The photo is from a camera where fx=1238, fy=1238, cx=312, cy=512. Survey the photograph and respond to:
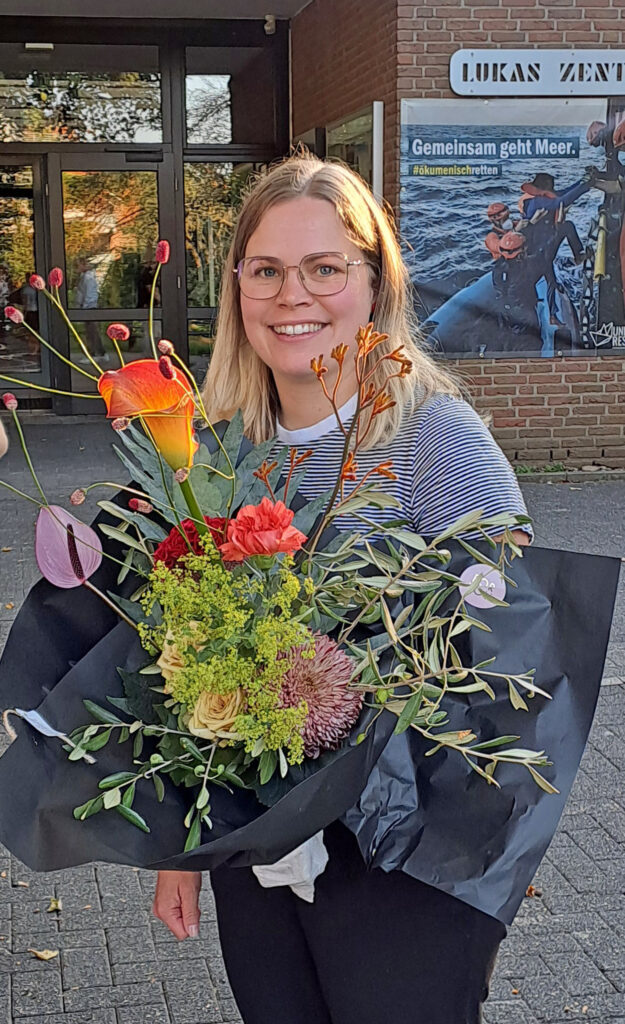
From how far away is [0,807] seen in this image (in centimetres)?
166

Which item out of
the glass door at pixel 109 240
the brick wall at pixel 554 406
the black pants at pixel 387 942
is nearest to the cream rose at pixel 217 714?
the black pants at pixel 387 942

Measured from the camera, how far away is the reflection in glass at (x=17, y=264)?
1397 centimetres

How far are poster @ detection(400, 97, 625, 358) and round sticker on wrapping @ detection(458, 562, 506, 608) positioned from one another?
8.88 meters

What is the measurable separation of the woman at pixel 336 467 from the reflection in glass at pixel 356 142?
867cm

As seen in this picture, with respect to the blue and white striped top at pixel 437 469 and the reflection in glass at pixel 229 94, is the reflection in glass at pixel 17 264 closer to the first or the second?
the reflection in glass at pixel 229 94

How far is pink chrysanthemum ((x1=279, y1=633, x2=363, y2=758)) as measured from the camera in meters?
1.59

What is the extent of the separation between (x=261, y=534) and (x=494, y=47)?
9705 millimetres

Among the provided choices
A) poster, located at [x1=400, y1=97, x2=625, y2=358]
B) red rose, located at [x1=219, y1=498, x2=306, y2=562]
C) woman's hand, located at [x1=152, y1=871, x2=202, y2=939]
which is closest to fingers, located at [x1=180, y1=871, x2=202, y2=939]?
woman's hand, located at [x1=152, y1=871, x2=202, y2=939]

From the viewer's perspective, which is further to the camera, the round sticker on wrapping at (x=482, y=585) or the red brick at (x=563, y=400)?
the red brick at (x=563, y=400)

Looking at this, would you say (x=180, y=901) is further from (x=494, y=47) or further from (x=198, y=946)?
(x=494, y=47)

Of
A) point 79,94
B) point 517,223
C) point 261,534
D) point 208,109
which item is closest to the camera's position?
point 261,534

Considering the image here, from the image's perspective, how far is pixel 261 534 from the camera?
1.49m

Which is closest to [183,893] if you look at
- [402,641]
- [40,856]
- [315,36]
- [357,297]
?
[40,856]

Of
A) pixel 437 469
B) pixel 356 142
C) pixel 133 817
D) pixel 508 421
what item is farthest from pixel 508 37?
pixel 133 817
